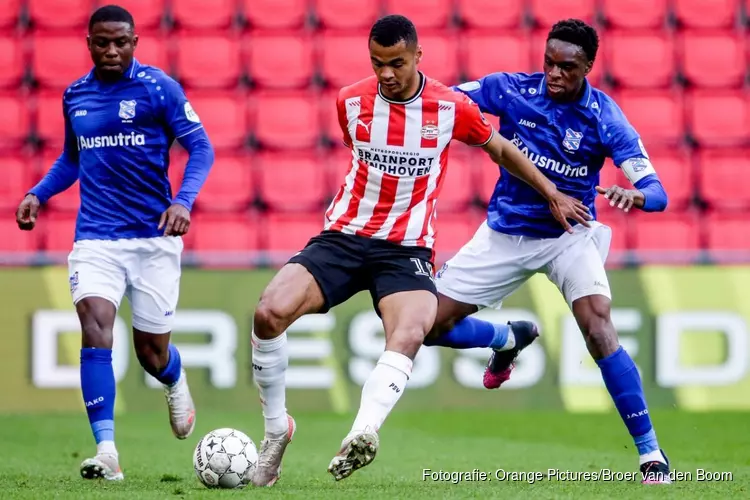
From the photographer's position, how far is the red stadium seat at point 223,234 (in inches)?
454

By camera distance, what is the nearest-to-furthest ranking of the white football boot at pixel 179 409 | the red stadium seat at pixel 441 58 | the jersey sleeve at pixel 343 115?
the jersey sleeve at pixel 343 115 < the white football boot at pixel 179 409 < the red stadium seat at pixel 441 58

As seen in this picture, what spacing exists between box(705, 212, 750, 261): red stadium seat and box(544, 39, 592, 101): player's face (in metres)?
6.02

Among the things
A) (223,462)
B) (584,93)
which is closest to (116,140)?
(223,462)

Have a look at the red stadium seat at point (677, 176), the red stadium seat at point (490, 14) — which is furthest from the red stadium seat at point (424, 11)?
the red stadium seat at point (677, 176)

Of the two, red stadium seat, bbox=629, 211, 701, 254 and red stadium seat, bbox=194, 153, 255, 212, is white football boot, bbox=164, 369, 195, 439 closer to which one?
red stadium seat, bbox=194, 153, 255, 212

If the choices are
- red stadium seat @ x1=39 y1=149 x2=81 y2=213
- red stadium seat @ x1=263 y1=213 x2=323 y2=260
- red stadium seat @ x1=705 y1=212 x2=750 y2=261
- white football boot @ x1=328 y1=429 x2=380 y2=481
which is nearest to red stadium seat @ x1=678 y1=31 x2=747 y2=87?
red stadium seat @ x1=705 y1=212 x2=750 y2=261

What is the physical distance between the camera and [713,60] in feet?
41.4

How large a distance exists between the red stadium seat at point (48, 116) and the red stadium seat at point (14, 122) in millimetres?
72

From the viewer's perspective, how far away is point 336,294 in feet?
18.9

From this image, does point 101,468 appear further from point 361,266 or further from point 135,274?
point 361,266

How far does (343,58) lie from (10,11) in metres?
3.27

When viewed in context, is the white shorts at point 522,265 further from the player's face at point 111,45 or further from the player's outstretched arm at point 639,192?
the player's face at point 111,45

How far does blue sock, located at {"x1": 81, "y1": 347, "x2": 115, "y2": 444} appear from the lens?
607 cm

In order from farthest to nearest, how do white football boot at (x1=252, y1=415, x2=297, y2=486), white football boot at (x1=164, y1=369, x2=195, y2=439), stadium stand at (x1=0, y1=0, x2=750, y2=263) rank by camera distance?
1. stadium stand at (x1=0, y1=0, x2=750, y2=263)
2. white football boot at (x1=164, y1=369, x2=195, y2=439)
3. white football boot at (x1=252, y1=415, x2=297, y2=486)
